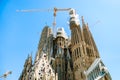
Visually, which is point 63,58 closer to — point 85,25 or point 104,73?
point 85,25

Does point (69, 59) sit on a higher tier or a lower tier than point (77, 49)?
lower

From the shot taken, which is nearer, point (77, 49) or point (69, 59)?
point (77, 49)

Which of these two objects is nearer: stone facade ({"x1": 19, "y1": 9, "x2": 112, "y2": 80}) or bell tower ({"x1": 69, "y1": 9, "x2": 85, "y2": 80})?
stone facade ({"x1": 19, "y1": 9, "x2": 112, "y2": 80})

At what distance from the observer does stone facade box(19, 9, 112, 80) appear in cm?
3522

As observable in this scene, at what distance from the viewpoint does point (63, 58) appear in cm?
4588

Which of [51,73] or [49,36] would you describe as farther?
[49,36]

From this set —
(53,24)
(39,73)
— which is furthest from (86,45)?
(53,24)

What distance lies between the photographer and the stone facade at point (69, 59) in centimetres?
3522

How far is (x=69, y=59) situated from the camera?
45062 mm

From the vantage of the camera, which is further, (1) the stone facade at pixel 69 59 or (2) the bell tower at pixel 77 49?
(2) the bell tower at pixel 77 49

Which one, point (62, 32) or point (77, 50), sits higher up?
point (62, 32)

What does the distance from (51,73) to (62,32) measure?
2007 centimetres

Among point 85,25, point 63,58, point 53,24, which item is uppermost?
point 53,24

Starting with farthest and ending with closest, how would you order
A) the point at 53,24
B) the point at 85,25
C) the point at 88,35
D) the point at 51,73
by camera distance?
the point at 53,24
the point at 85,25
the point at 88,35
the point at 51,73
